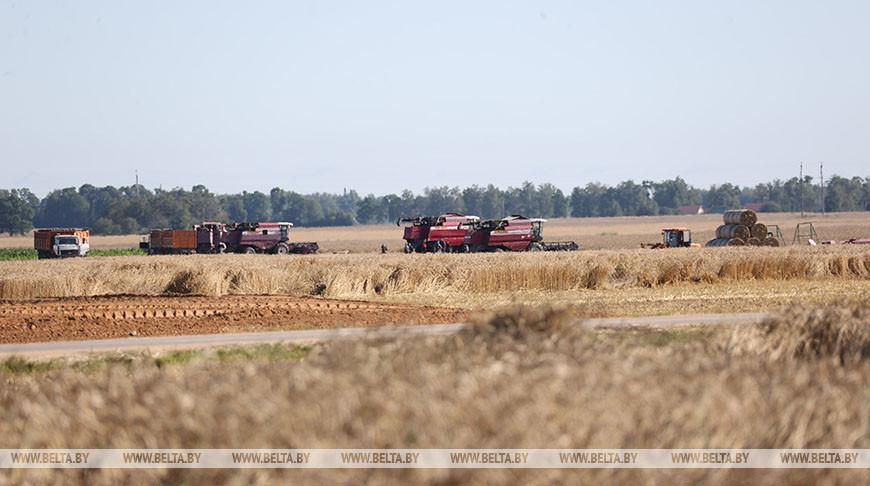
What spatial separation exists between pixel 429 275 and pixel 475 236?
29134 millimetres

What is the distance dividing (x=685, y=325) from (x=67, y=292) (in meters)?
24.8

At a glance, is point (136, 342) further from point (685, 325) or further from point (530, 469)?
point (530, 469)

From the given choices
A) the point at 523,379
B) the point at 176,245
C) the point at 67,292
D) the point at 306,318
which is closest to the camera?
the point at 523,379

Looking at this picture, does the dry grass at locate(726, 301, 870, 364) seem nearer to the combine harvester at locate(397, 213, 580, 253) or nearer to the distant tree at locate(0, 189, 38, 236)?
the combine harvester at locate(397, 213, 580, 253)

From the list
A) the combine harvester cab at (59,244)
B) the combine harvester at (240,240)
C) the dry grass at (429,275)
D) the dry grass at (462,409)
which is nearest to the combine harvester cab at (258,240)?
the combine harvester at (240,240)

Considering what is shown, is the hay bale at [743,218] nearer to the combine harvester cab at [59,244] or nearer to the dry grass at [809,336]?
the combine harvester cab at [59,244]

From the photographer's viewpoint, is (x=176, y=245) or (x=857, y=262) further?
(x=176, y=245)

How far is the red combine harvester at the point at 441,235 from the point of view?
72.9 metres

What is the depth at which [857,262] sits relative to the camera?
45000 millimetres

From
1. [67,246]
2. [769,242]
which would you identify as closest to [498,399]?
[769,242]

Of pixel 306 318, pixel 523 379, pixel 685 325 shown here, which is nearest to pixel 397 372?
pixel 523 379

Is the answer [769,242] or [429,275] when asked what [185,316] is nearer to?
[429,275]

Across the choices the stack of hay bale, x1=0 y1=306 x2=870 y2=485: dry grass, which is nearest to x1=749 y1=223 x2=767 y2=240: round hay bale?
the stack of hay bale

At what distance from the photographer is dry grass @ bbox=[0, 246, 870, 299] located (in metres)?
41.0
